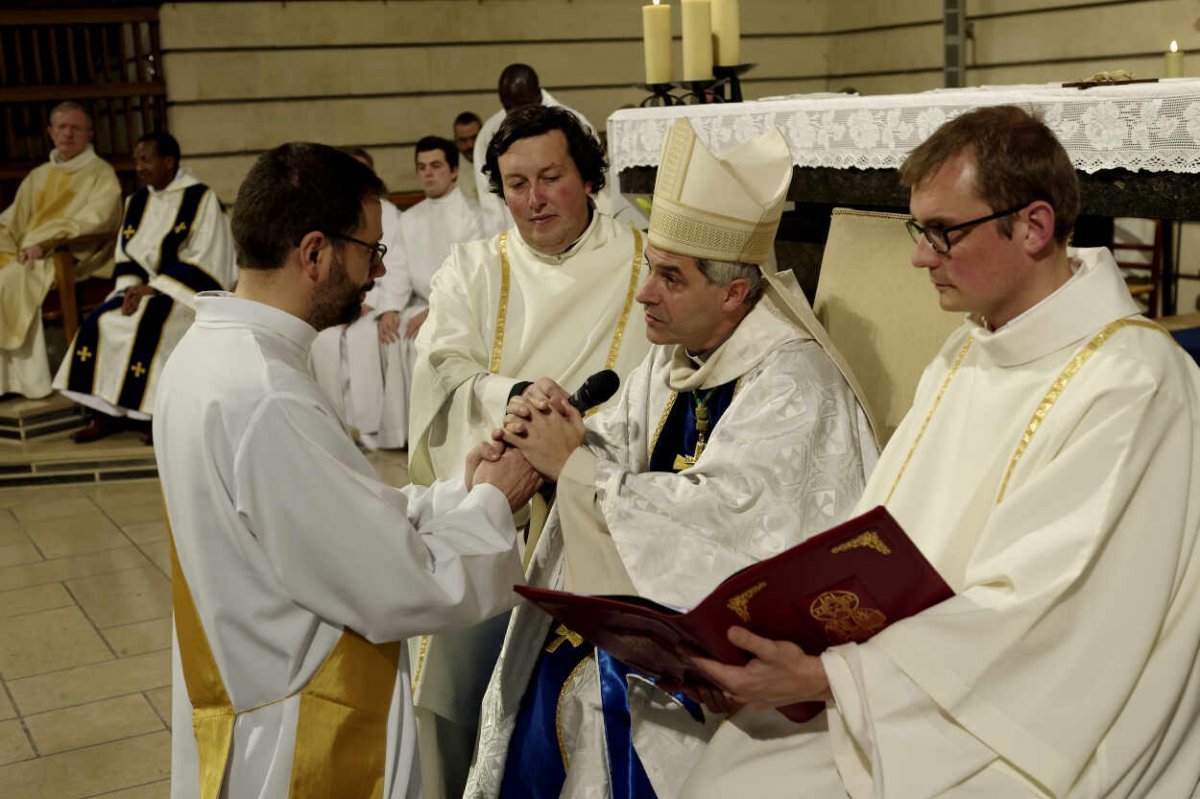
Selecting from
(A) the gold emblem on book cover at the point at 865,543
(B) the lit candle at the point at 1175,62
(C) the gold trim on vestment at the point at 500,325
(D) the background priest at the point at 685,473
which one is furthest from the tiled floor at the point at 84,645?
(B) the lit candle at the point at 1175,62

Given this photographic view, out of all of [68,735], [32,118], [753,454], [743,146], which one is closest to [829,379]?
[753,454]

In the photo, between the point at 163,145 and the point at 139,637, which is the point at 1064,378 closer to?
the point at 139,637

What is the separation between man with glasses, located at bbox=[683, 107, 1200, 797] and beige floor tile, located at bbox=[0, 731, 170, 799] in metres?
2.41

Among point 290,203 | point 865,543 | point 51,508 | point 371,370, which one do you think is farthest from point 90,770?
point 371,370

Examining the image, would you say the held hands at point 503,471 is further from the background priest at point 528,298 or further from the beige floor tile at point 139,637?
the beige floor tile at point 139,637

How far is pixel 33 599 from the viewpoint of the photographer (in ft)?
17.9

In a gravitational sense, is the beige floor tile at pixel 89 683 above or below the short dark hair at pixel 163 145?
below

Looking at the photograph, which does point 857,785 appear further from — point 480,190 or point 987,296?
point 480,190

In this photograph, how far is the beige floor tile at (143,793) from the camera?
3.72 metres

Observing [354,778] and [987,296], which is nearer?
[987,296]

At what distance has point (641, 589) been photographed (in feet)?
7.85

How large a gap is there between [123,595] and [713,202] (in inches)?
148

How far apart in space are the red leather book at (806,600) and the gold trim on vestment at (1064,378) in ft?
0.82

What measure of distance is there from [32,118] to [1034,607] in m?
10.3
